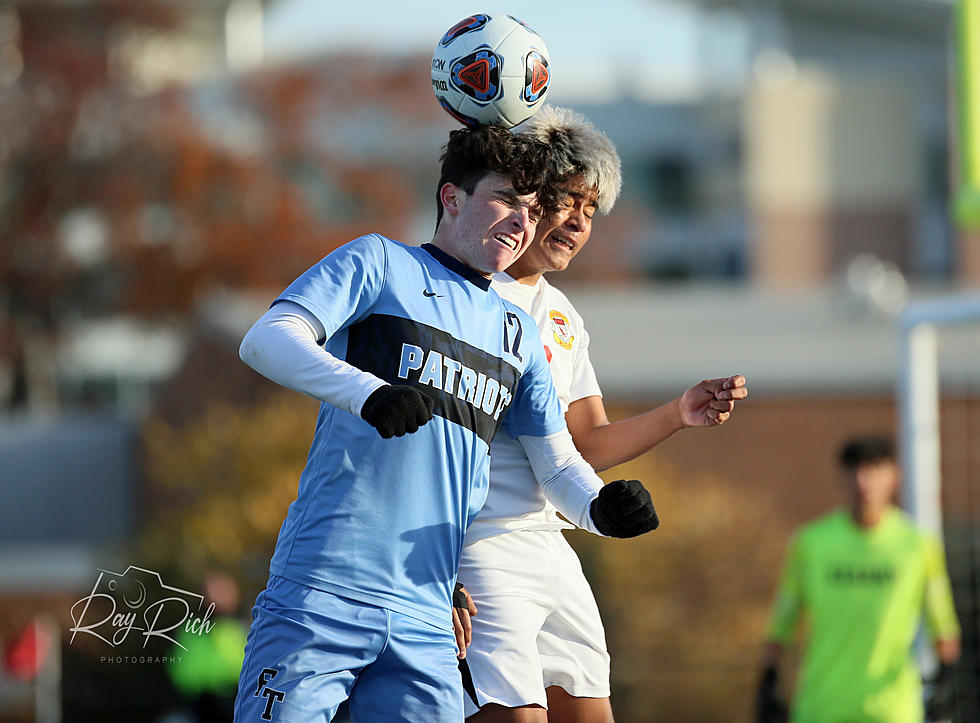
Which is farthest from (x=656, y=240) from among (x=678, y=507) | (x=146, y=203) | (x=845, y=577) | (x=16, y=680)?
(x=845, y=577)

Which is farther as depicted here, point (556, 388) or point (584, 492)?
point (556, 388)

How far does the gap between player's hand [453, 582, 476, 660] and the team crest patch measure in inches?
32.1

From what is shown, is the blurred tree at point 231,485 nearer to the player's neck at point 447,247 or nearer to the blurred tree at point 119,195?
the blurred tree at point 119,195

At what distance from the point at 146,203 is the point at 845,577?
20.1 meters

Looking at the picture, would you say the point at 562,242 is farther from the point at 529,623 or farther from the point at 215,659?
the point at 215,659

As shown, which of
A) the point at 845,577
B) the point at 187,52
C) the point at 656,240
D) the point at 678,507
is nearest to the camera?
the point at 845,577

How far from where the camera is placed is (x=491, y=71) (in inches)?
156

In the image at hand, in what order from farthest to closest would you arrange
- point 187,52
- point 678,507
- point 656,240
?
point 656,240
point 187,52
point 678,507

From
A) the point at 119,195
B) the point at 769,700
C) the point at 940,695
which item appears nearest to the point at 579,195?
the point at 769,700

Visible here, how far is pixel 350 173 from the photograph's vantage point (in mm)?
27844

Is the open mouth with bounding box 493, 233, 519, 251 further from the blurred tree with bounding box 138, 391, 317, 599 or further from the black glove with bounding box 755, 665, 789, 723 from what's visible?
the blurred tree with bounding box 138, 391, 317, 599

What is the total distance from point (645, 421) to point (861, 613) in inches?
158

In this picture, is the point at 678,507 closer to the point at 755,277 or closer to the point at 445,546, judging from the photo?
the point at 445,546

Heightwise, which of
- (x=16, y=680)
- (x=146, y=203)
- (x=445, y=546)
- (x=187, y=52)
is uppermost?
(x=187, y=52)
